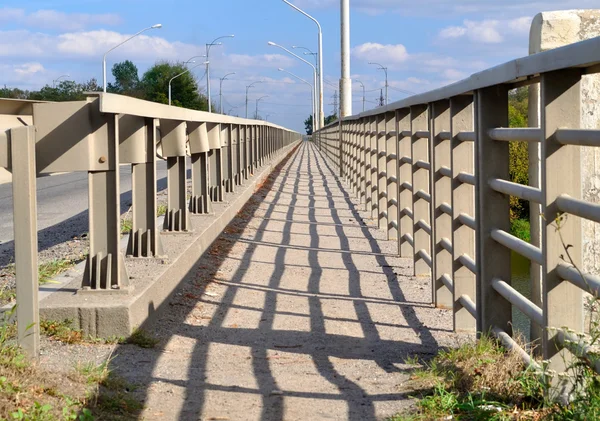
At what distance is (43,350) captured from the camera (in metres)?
5.54

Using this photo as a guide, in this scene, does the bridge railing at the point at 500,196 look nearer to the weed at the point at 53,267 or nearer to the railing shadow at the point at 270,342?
the railing shadow at the point at 270,342

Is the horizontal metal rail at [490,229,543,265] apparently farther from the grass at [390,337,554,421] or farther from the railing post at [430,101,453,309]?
the railing post at [430,101,453,309]

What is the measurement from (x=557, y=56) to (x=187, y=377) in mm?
2621

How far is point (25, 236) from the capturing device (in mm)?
4703

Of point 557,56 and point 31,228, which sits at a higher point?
point 557,56

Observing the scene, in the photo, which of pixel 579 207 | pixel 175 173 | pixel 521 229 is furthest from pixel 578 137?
pixel 521 229

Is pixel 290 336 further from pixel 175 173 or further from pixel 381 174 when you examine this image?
pixel 381 174

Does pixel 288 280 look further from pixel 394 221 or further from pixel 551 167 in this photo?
pixel 551 167

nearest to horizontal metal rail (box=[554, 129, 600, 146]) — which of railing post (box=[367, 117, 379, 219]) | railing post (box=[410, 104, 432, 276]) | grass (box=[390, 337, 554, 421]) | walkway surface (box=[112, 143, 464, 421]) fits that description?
grass (box=[390, 337, 554, 421])

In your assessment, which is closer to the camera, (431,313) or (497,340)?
(497,340)

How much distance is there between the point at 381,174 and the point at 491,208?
291 inches

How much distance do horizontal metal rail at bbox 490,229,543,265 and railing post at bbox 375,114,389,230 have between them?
7.13m

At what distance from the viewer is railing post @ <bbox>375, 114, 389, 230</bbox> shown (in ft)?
41.9

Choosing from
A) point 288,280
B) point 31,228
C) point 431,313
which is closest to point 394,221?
point 288,280
